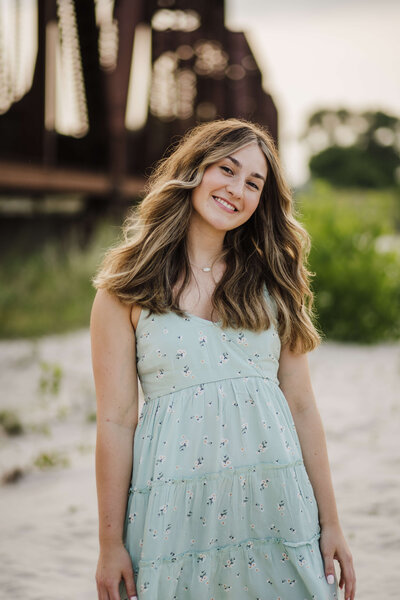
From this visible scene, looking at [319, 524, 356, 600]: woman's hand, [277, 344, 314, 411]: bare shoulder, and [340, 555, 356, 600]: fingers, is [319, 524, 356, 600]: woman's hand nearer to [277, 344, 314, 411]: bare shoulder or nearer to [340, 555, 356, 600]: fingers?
[340, 555, 356, 600]: fingers

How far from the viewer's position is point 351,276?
8.37 m

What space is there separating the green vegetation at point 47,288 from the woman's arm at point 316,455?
5.92 metres

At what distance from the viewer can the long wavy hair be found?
6.05 feet

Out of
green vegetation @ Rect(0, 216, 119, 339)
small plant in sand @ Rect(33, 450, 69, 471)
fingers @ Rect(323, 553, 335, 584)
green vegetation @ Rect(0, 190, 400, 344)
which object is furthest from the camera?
green vegetation @ Rect(0, 190, 400, 344)

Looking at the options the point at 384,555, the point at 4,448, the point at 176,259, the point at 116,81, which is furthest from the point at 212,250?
the point at 116,81

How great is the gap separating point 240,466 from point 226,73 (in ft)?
39.8

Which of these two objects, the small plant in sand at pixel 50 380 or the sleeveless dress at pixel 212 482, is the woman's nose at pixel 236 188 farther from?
the small plant in sand at pixel 50 380

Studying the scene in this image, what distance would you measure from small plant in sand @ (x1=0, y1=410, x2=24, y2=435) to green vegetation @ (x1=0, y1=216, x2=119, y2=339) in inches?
96.3

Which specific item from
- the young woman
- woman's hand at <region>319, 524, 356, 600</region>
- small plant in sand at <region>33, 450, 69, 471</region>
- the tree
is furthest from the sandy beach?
the tree

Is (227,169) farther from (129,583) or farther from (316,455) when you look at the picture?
(129,583)

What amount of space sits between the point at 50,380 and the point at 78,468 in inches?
71.4

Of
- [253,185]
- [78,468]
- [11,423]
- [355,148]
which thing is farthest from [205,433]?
[355,148]

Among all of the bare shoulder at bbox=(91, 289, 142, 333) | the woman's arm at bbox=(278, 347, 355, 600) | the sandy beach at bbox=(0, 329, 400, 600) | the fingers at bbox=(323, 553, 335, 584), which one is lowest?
the sandy beach at bbox=(0, 329, 400, 600)

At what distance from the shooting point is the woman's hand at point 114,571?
1.75m
